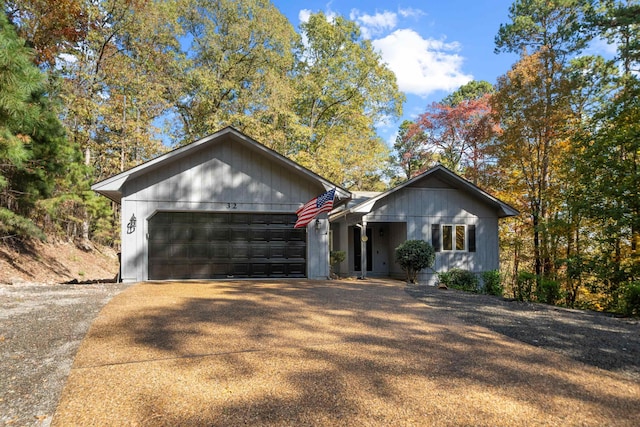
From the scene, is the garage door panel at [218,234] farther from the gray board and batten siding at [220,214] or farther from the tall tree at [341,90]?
the tall tree at [341,90]

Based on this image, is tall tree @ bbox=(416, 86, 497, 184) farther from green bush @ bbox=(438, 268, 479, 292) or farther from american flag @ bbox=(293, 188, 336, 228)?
american flag @ bbox=(293, 188, 336, 228)

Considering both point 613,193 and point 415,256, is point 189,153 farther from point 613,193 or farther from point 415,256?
point 613,193

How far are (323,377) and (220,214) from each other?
8.89 m

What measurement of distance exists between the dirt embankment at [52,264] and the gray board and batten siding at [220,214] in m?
3.91

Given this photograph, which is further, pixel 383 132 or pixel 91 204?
pixel 383 132

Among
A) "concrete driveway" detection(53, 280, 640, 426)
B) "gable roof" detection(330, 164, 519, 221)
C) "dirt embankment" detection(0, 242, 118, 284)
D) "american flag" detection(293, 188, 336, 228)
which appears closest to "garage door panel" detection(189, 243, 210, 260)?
"american flag" detection(293, 188, 336, 228)

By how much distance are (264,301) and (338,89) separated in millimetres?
22915

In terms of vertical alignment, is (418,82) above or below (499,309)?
above

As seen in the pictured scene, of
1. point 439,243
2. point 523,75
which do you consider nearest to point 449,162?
point 523,75

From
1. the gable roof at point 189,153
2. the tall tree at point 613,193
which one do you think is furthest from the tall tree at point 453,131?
the gable roof at point 189,153

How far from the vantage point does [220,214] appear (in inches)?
458

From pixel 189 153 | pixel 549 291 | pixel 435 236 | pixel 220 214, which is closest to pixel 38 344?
pixel 220 214

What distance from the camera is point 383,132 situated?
29719 mm

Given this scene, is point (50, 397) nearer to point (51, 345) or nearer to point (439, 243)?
point (51, 345)
